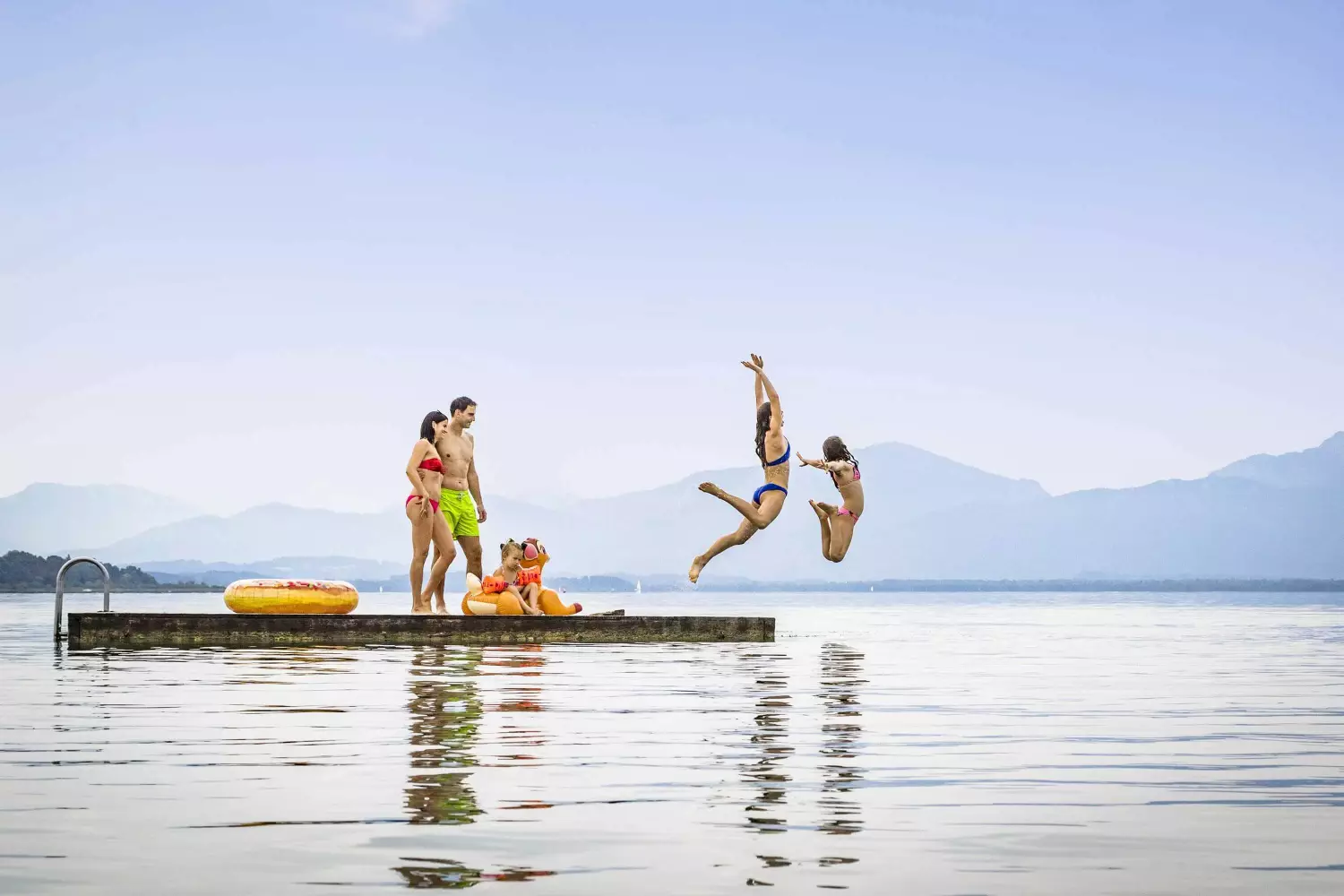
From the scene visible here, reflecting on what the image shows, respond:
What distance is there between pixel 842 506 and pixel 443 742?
14.3 meters

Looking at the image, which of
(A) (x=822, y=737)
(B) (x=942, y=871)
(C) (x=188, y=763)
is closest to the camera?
(B) (x=942, y=871)

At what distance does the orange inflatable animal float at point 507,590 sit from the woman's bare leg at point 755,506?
100 inches

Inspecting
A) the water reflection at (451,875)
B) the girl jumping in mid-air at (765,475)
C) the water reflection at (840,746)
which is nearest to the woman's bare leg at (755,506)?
the girl jumping in mid-air at (765,475)

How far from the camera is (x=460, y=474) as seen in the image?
69.1ft

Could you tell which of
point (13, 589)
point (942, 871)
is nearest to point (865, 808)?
point (942, 871)

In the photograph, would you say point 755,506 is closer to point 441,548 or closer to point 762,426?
point 762,426

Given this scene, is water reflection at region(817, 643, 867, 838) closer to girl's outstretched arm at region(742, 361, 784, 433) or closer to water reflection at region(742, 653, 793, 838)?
water reflection at region(742, 653, 793, 838)

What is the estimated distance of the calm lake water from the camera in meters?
4.93

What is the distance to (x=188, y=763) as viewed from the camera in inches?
299

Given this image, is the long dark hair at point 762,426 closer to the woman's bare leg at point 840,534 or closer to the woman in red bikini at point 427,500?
the woman's bare leg at point 840,534

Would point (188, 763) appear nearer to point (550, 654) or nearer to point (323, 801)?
point (323, 801)

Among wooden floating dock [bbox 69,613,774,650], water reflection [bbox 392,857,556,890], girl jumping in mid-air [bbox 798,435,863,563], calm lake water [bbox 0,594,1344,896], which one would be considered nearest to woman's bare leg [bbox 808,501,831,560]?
girl jumping in mid-air [bbox 798,435,863,563]

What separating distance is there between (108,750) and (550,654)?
10253 mm

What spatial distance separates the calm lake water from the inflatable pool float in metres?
6.86
